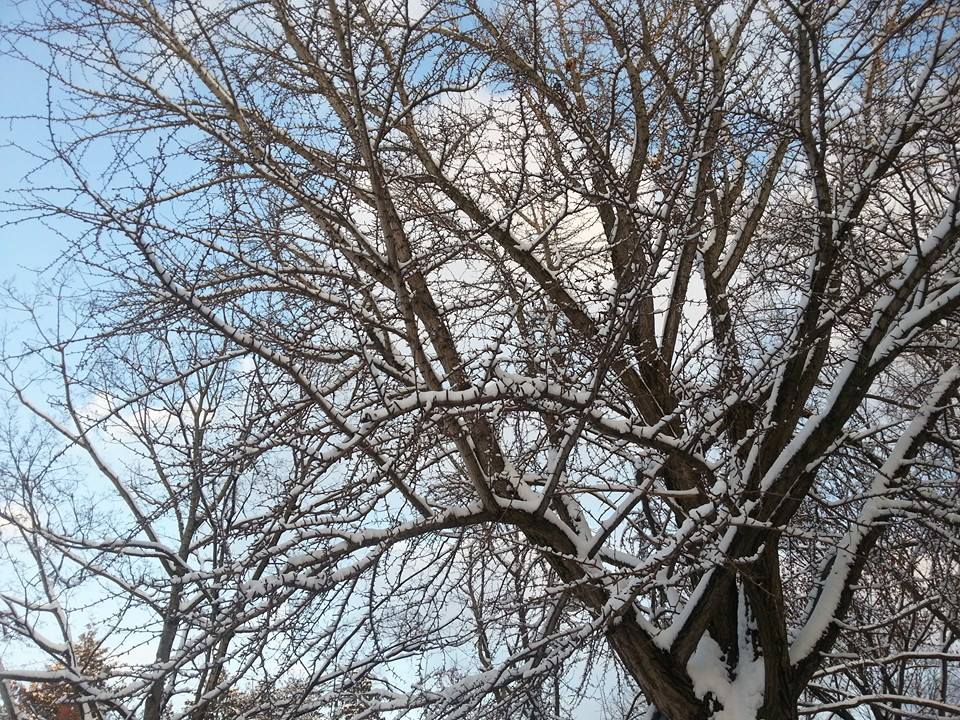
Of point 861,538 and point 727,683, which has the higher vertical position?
point 861,538

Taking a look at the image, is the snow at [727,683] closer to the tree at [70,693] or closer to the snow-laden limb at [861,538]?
the snow-laden limb at [861,538]

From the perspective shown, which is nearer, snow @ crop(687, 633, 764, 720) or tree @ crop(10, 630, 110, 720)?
snow @ crop(687, 633, 764, 720)

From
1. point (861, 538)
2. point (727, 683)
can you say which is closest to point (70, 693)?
point (727, 683)

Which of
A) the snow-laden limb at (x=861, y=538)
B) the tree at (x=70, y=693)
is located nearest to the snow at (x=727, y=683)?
the snow-laden limb at (x=861, y=538)

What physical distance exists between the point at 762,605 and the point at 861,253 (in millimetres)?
2386

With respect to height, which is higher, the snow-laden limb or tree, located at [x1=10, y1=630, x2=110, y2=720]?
tree, located at [x1=10, y1=630, x2=110, y2=720]

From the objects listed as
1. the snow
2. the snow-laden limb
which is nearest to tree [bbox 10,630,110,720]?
the snow

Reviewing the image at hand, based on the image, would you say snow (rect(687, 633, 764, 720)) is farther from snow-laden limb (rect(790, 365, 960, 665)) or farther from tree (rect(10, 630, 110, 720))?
tree (rect(10, 630, 110, 720))

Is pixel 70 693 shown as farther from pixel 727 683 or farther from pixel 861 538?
pixel 861 538

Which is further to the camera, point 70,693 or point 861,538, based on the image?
point 70,693

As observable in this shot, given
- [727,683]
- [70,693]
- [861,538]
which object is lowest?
[727,683]

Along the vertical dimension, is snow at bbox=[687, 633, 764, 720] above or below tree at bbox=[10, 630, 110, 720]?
below

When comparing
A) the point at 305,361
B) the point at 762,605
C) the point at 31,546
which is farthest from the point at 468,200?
the point at 31,546

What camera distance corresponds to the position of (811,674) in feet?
15.2
